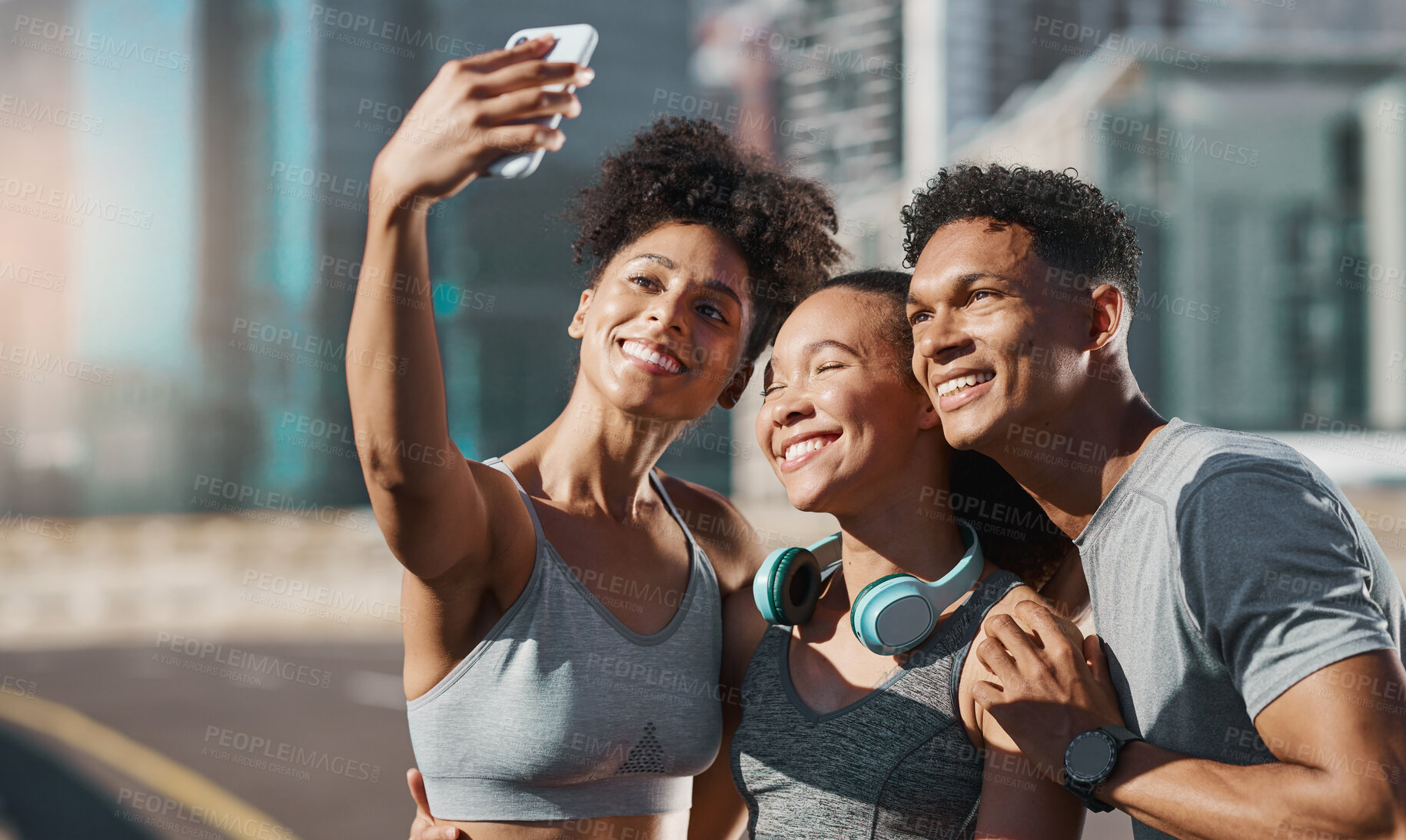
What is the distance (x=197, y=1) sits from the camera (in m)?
40.0

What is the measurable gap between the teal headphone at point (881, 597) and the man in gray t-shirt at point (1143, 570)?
221 millimetres

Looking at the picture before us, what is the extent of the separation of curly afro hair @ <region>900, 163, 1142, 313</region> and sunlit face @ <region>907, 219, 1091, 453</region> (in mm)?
40


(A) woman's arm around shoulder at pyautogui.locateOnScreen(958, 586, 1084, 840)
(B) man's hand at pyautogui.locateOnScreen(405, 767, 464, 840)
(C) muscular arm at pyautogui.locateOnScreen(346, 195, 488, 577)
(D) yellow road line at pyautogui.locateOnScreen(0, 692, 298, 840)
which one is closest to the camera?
(C) muscular arm at pyautogui.locateOnScreen(346, 195, 488, 577)

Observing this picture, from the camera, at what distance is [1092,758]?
2041 millimetres

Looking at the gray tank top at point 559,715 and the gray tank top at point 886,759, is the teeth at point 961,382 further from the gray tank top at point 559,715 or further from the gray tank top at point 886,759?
the gray tank top at point 559,715

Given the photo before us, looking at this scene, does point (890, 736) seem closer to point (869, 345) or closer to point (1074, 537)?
point (1074, 537)


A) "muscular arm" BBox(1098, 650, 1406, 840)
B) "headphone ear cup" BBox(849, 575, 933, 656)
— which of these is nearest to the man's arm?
"muscular arm" BBox(1098, 650, 1406, 840)

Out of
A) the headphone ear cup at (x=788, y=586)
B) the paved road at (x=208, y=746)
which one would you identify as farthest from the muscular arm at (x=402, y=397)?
the paved road at (x=208, y=746)

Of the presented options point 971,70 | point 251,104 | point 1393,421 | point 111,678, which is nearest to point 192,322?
point 251,104

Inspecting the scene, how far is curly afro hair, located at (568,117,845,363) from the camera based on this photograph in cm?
319

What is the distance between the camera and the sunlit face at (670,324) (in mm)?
2875

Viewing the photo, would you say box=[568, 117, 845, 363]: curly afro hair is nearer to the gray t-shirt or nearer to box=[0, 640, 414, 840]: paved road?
the gray t-shirt

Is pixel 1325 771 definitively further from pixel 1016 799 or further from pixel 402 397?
pixel 402 397

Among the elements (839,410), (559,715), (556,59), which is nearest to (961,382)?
(839,410)
